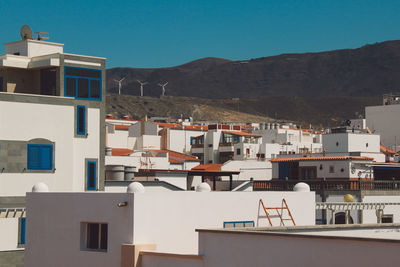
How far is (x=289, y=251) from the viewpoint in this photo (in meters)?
22.5

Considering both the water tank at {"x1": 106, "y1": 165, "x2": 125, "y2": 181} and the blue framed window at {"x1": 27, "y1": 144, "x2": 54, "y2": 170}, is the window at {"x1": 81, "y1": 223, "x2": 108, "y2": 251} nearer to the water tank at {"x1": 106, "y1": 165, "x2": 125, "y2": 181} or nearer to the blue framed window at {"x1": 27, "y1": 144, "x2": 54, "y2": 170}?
the blue framed window at {"x1": 27, "y1": 144, "x2": 54, "y2": 170}

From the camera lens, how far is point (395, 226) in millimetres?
29562

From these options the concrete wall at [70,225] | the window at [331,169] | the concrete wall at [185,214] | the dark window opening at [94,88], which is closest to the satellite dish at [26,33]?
the dark window opening at [94,88]

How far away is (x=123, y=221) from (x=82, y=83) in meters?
17.7

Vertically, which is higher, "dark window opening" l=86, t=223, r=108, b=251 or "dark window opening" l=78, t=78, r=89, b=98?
"dark window opening" l=78, t=78, r=89, b=98

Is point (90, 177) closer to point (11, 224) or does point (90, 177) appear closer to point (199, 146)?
point (11, 224)

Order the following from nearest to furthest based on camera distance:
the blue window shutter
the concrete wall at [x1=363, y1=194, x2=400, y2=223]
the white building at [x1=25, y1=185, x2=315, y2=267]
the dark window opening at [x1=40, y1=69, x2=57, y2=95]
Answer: the white building at [x1=25, y1=185, x2=315, y2=267], the blue window shutter, the dark window opening at [x1=40, y1=69, x2=57, y2=95], the concrete wall at [x1=363, y1=194, x2=400, y2=223]

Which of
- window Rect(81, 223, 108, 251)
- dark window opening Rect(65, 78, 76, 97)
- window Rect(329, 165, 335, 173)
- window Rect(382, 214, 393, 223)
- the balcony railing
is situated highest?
dark window opening Rect(65, 78, 76, 97)

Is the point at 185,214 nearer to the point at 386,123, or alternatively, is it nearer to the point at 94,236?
the point at 94,236

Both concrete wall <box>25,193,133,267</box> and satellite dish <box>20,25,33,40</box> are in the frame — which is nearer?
concrete wall <box>25,193,133,267</box>

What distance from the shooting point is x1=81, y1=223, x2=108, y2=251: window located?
3042cm

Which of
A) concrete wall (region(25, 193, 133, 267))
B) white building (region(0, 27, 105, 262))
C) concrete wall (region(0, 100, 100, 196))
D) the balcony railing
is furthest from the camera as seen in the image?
the balcony railing

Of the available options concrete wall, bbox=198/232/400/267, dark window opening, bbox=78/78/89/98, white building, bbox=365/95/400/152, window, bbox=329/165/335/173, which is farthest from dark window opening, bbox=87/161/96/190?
white building, bbox=365/95/400/152

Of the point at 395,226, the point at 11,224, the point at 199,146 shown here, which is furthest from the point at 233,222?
the point at 199,146
